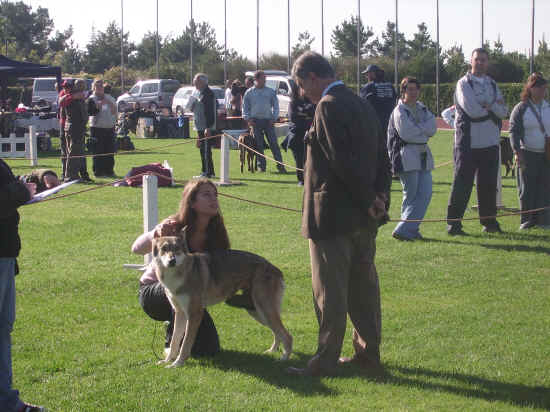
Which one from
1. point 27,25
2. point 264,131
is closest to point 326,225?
point 264,131

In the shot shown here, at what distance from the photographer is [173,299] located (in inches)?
213

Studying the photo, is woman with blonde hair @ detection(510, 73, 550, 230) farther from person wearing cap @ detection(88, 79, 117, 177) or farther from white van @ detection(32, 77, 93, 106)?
white van @ detection(32, 77, 93, 106)

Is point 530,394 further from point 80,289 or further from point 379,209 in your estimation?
point 80,289

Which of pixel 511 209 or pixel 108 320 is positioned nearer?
pixel 108 320

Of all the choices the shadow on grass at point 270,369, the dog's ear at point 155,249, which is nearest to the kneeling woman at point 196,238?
the shadow on grass at point 270,369

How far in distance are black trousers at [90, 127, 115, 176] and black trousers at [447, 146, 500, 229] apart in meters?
8.34

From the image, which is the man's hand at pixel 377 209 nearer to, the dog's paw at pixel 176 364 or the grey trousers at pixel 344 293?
the grey trousers at pixel 344 293

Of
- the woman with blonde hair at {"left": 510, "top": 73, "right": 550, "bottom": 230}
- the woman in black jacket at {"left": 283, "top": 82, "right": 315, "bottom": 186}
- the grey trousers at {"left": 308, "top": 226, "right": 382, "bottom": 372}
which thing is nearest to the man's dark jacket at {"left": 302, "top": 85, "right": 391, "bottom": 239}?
the grey trousers at {"left": 308, "top": 226, "right": 382, "bottom": 372}

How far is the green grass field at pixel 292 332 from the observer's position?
4.94m

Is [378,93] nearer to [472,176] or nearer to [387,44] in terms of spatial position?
[472,176]

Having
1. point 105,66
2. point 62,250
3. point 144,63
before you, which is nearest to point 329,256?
point 62,250

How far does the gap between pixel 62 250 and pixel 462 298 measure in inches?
192

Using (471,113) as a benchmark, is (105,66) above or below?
above

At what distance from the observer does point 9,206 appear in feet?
13.5
